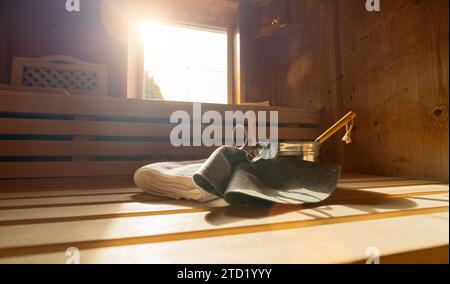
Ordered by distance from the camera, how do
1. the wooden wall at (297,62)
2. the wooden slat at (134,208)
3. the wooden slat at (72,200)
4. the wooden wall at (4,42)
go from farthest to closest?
1. the wooden wall at (4,42)
2. the wooden wall at (297,62)
3. the wooden slat at (72,200)
4. the wooden slat at (134,208)

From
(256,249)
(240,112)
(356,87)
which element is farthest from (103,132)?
(356,87)

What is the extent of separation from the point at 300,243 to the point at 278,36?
2.50 m

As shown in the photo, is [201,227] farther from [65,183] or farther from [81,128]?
[81,128]

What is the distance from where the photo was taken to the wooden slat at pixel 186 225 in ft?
1.50

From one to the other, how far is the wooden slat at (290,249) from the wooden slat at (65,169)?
1098 millimetres

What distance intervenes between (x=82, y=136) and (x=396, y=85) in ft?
5.45

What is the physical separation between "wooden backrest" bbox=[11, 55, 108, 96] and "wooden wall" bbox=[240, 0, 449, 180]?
185 cm

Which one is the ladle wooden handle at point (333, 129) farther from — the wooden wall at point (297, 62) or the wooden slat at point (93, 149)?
the wooden wall at point (297, 62)

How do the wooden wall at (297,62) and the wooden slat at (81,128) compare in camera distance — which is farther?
the wooden wall at (297,62)

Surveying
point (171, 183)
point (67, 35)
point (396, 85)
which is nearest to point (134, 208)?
point (171, 183)

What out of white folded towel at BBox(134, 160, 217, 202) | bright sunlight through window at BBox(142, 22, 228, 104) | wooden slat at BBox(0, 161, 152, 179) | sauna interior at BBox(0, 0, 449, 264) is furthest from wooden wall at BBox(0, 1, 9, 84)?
white folded towel at BBox(134, 160, 217, 202)

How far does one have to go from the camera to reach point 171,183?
0.85 meters

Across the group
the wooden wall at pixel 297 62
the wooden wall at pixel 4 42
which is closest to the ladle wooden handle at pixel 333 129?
the wooden wall at pixel 297 62

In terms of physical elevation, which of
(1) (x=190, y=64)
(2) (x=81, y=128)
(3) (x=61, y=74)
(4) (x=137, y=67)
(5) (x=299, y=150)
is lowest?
(5) (x=299, y=150)
